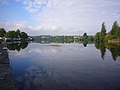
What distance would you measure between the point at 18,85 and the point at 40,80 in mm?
3143

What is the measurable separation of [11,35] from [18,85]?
6470 inches

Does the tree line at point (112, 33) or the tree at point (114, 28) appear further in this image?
the tree at point (114, 28)

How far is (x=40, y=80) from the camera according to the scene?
2258 centimetres

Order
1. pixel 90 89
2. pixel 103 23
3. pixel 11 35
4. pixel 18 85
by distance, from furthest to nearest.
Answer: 1. pixel 11 35
2. pixel 103 23
3. pixel 18 85
4. pixel 90 89

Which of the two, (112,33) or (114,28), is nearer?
(114,28)

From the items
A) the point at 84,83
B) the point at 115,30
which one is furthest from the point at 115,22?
the point at 84,83

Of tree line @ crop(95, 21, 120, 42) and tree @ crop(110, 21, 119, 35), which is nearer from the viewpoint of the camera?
tree line @ crop(95, 21, 120, 42)

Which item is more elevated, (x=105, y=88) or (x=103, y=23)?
(x=103, y=23)

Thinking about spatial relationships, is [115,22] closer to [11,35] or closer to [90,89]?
[11,35]

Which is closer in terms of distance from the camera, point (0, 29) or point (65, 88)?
point (65, 88)

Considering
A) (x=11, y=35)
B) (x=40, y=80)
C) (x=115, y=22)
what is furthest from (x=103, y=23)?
(x=40, y=80)

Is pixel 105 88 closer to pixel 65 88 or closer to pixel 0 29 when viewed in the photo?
pixel 65 88

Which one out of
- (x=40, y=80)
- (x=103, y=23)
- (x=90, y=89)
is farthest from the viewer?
(x=103, y=23)

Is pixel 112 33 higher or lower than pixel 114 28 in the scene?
lower
